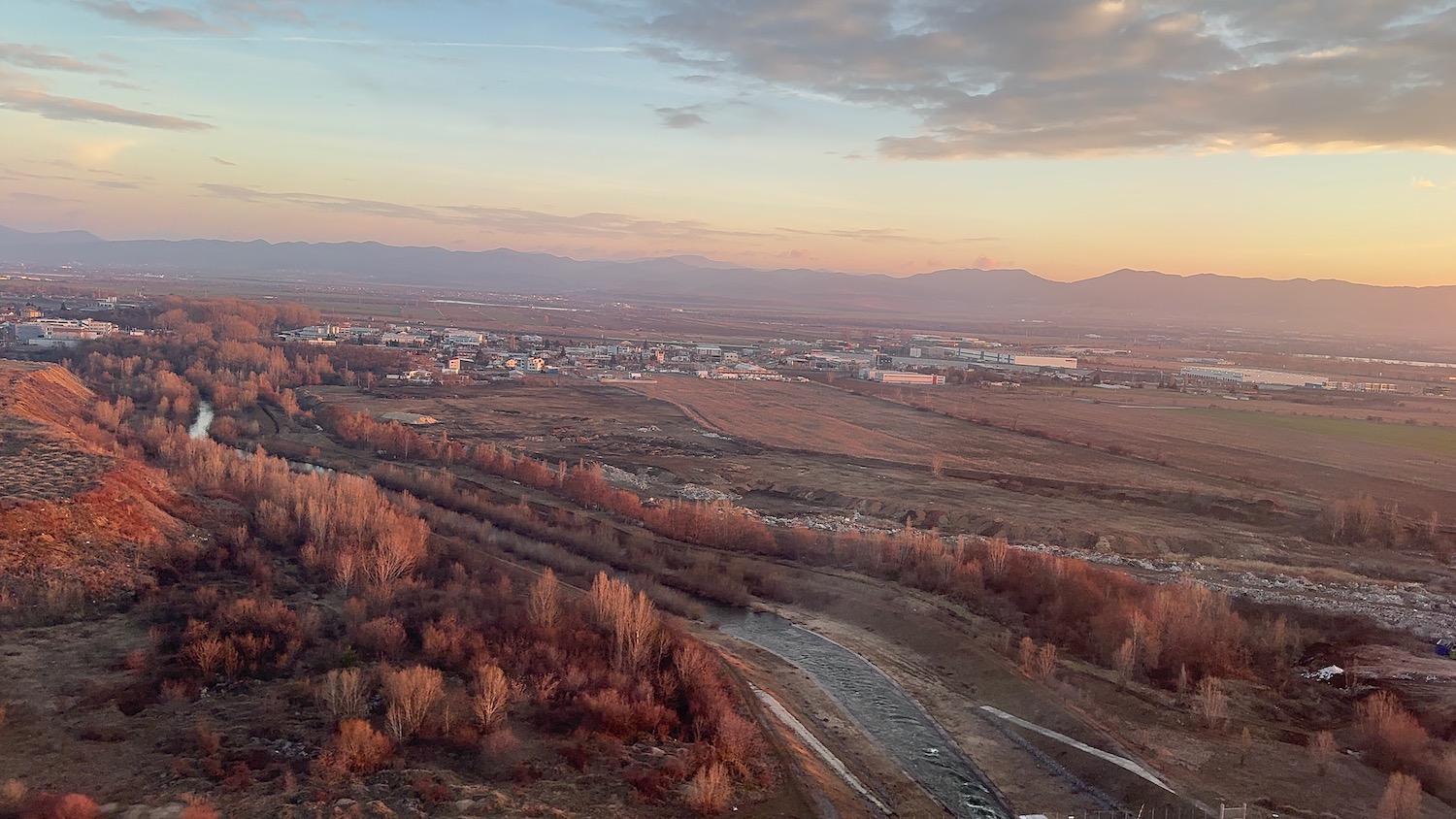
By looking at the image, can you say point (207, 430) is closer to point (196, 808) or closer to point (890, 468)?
point (890, 468)

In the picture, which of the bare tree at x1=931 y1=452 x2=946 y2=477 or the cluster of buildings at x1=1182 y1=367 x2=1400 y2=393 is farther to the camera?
the cluster of buildings at x1=1182 y1=367 x2=1400 y2=393

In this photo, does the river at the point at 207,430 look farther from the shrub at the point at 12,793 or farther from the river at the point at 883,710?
the shrub at the point at 12,793

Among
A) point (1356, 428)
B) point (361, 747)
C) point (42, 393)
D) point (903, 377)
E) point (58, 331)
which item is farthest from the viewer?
point (903, 377)

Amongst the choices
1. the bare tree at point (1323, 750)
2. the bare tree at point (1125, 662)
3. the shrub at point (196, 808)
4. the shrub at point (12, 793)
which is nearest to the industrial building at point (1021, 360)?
the bare tree at point (1125, 662)

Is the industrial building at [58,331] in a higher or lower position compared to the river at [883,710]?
higher

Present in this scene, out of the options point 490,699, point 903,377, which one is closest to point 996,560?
point 490,699

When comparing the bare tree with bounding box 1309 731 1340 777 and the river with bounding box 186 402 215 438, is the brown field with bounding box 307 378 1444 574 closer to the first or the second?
the river with bounding box 186 402 215 438

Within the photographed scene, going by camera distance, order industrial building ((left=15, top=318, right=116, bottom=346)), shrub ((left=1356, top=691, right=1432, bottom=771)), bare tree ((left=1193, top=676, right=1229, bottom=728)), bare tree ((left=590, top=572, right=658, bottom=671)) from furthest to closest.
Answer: industrial building ((left=15, top=318, right=116, bottom=346)) → bare tree ((left=590, top=572, right=658, bottom=671)) → bare tree ((left=1193, top=676, right=1229, bottom=728)) → shrub ((left=1356, top=691, right=1432, bottom=771))

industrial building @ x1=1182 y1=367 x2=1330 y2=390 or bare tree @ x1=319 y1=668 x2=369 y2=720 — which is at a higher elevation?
industrial building @ x1=1182 y1=367 x2=1330 y2=390

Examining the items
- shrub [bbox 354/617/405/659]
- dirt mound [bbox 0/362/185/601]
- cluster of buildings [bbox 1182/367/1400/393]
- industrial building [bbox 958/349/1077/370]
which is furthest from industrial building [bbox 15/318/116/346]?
cluster of buildings [bbox 1182/367/1400/393]
